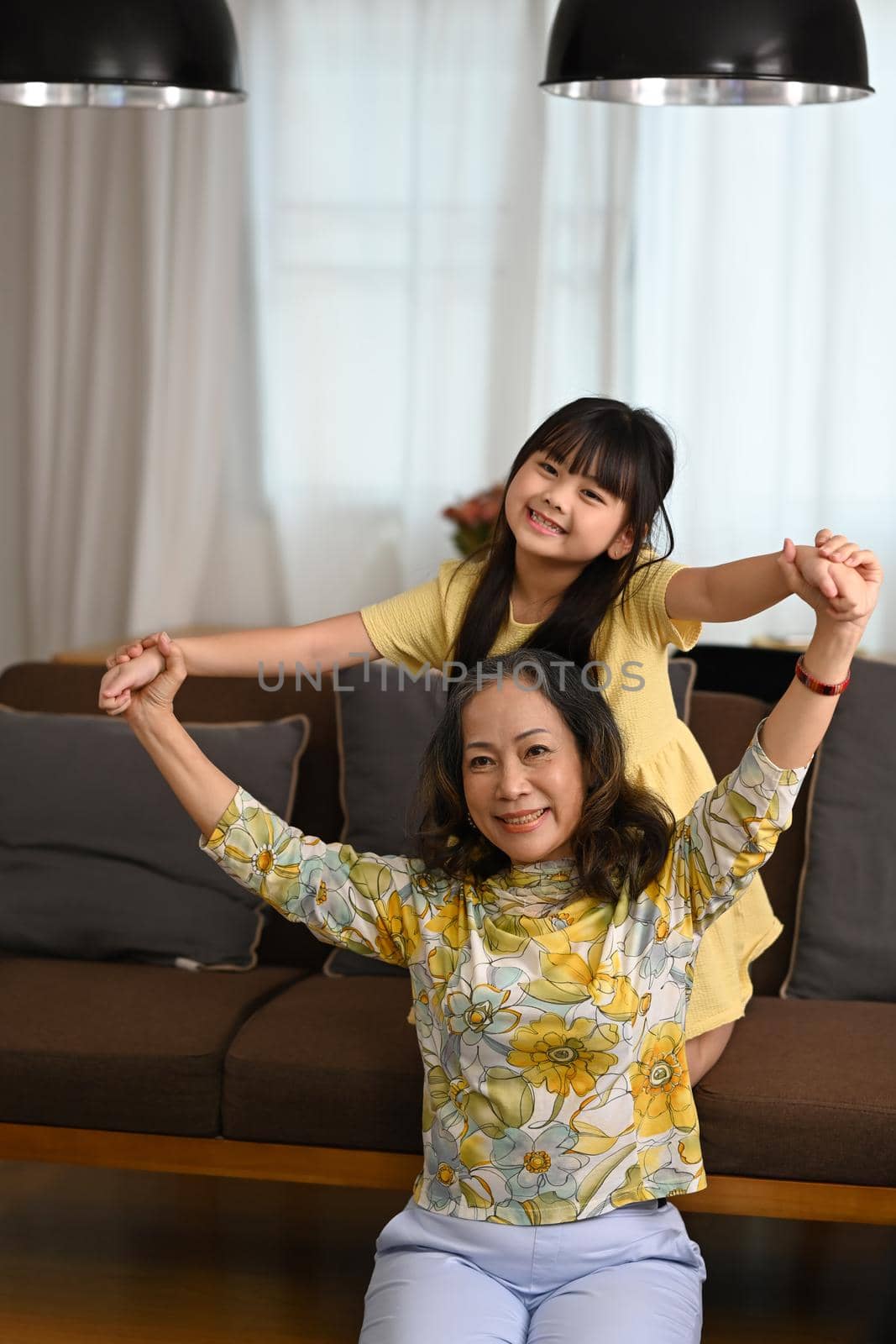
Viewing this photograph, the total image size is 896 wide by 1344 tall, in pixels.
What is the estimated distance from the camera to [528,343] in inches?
174

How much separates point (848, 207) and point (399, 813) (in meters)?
2.55

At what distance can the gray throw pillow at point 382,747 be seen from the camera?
253cm

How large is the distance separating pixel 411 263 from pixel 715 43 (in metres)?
2.67

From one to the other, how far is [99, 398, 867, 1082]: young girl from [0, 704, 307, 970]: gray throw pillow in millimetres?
584

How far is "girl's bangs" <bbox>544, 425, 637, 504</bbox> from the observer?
185 centimetres

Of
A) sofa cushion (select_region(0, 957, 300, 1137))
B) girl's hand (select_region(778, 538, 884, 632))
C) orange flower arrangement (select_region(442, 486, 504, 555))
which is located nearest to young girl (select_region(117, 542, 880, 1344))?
girl's hand (select_region(778, 538, 884, 632))

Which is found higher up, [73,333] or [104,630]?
[73,333]

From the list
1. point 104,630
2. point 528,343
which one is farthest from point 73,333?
point 528,343

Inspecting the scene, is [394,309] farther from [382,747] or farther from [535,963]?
[535,963]

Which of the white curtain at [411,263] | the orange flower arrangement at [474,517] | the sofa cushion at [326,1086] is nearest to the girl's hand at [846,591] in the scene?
the sofa cushion at [326,1086]

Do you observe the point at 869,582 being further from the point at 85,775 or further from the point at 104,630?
the point at 104,630

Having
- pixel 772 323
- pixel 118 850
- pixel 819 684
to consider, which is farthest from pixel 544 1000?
pixel 772 323

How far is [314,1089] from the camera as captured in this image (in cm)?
209

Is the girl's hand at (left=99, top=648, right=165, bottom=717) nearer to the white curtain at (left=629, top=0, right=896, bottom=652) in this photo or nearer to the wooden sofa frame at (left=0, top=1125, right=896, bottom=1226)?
the wooden sofa frame at (left=0, top=1125, right=896, bottom=1226)
